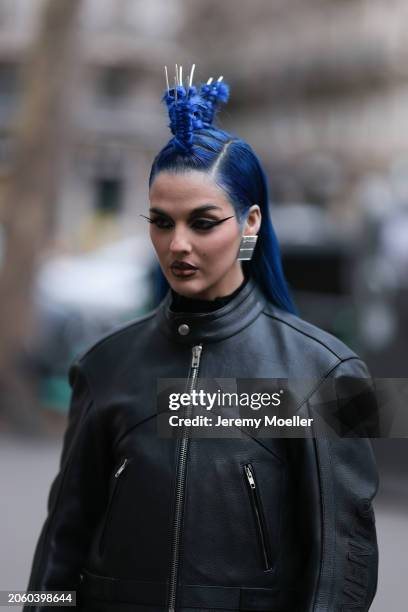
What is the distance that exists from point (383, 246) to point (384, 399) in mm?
6254

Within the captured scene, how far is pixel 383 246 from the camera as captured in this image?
358 inches

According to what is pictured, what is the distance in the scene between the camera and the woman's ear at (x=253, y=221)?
285 cm

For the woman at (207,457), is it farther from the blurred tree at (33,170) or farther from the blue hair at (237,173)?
the blurred tree at (33,170)

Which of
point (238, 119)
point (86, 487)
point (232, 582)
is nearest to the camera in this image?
point (232, 582)

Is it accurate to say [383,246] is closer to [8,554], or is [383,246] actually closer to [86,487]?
[8,554]

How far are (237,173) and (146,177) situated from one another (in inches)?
764

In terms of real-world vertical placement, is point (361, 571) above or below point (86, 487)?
below

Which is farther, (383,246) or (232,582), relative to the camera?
(383,246)

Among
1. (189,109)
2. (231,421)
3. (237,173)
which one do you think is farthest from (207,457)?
(189,109)

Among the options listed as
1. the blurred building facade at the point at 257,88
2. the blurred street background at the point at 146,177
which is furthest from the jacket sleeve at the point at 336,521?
the blurred building facade at the point at 257,88

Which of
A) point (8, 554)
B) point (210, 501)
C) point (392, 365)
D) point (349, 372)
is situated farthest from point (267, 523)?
point (392, 365)

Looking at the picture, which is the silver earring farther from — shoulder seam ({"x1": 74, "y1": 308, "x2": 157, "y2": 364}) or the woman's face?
shoulder seam ({"x1": 74, "y1": 308, "x2": 157, "y2": 364})

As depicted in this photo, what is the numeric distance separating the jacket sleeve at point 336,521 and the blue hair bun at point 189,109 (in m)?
0.58

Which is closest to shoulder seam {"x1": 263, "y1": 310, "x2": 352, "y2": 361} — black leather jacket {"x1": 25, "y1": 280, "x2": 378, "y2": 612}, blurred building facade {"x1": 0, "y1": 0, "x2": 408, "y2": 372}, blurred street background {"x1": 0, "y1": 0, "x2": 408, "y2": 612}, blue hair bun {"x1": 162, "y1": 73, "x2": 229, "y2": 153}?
black leather jacket {"x1": 25, "y1": 280, "x2": 378, "y2": 612}
